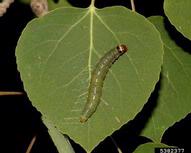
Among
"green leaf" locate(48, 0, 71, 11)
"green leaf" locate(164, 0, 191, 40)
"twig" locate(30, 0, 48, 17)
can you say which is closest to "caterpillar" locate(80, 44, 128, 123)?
"green leaf" locate(164, 0, 191, 40)

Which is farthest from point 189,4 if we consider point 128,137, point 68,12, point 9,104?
point 9,104

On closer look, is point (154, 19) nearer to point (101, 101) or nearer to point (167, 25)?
point (167, 25)

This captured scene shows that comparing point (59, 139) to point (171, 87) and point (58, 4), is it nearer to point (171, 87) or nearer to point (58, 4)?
point (171, 87)

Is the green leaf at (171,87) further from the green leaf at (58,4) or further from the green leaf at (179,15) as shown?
the green leaf at (58,4)

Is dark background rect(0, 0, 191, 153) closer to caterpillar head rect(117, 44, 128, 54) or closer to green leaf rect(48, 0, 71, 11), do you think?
green leaf rect(48, 0, 71, 11)

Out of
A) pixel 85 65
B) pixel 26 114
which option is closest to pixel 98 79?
pixel 85 65

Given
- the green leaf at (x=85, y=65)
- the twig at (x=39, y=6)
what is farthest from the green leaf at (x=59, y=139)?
the twig at (x=39, y=6)

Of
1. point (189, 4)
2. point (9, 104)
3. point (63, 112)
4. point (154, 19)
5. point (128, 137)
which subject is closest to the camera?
point (63, 112)
